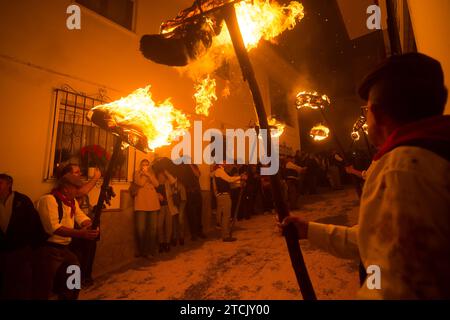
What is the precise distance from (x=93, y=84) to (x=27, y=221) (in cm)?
383

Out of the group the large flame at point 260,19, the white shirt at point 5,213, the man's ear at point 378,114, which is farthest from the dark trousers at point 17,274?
the man's ear at point 378,114

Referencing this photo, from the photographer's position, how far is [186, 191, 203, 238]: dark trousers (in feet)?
25.6

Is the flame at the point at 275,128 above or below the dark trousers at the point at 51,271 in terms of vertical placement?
above

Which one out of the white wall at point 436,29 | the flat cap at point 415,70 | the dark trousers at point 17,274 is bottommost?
the dark trousers at point 17,274

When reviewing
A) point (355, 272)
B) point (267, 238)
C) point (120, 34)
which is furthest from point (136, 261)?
point (120, 34)

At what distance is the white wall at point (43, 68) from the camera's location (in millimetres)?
4910

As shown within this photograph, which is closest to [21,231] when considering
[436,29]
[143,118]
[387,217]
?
[143,118]

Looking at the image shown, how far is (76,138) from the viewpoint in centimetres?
596

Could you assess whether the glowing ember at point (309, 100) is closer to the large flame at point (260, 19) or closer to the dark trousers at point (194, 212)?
the large flame at point (260, 19)

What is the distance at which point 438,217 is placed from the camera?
88 centimetres

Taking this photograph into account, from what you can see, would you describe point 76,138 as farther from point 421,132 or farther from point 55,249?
point 421,132

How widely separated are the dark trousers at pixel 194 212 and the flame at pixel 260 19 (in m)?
5.39

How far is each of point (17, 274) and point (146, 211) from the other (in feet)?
10.1

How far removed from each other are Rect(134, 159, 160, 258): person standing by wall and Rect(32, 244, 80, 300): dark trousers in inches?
103
